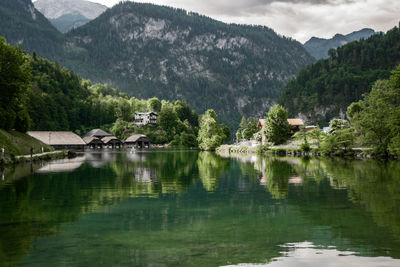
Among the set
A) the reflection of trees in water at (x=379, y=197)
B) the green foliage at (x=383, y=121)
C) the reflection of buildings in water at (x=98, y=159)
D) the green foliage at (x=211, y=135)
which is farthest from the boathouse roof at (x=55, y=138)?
the reflection of trees in water at (x=379, y=197)

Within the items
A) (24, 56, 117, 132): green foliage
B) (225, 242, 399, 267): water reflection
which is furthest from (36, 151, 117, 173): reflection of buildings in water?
(24, 56, 117, 132): green foliage

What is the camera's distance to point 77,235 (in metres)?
13.8

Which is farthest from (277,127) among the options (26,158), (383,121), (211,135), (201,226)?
(201,226)

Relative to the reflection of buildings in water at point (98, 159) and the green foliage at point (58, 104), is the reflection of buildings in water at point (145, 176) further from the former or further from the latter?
the green foliage at point (58, 104)

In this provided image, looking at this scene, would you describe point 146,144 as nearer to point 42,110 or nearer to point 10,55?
point 42,110

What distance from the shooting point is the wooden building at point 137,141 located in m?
173

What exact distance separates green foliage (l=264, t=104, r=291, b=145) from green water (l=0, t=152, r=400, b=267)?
72450 mm

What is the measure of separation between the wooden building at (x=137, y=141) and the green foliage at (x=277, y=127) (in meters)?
82.7

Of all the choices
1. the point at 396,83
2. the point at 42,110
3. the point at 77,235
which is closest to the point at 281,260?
the point at 77,235

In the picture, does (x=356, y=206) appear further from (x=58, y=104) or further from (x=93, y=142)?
(x=58, y=104)

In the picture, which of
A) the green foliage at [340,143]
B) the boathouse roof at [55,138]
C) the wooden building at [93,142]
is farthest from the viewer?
the wooden building at [93,142]

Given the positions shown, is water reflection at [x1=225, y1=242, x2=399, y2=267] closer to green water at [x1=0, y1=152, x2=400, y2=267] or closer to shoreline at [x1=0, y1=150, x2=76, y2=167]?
green water at [x1=0, y1=152, x2=400, y2=267]

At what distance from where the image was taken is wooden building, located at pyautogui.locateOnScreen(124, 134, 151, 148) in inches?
6811

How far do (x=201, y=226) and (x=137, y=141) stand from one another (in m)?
160
